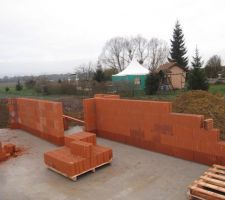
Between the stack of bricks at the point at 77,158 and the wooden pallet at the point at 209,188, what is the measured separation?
2665 mm

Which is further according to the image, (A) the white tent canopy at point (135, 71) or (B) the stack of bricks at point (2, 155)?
(A) the white tent canopy at point (135, 71)

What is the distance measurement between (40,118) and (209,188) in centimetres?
734

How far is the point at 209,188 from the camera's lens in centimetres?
518

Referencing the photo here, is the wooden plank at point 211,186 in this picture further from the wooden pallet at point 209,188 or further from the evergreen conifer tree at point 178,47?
the evergreen conifer tree at point 178,47

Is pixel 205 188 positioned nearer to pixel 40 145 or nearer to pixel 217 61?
pixel 40 145

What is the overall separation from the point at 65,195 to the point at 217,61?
54530mm

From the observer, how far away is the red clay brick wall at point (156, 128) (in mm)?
6789

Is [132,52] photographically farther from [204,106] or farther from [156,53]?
[204,106]

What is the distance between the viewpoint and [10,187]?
20.7 feet

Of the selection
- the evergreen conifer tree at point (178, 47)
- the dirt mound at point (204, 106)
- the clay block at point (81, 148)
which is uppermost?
the evergreen conifer tree at point (178, 47)

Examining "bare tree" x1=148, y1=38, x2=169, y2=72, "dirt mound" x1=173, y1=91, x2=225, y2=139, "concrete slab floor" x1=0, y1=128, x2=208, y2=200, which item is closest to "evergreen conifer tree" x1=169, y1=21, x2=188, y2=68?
"bare tree" x1=148, y1=38, x2=169, y2=72

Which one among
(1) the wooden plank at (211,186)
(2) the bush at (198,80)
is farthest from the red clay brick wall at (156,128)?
(2) the bush at (198,80)

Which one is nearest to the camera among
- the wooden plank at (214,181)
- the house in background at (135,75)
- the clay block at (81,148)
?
the wooden plank at (214,181)

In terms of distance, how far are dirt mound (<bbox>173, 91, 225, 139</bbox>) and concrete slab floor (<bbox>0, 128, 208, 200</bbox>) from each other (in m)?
2.60
